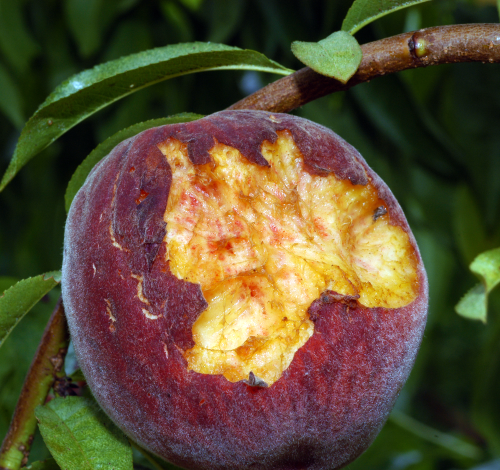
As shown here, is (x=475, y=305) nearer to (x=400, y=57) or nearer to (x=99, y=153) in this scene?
(x=400, y=57)

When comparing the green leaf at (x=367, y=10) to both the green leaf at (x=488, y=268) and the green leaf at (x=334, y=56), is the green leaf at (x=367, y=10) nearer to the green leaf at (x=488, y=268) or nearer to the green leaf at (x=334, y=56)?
the green leaf at (x=334, y=56)

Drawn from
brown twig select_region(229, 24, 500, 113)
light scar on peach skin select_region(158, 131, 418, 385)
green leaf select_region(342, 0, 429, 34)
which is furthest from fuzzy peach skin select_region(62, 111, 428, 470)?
green leaf select_region(342, 0, 429, 34)

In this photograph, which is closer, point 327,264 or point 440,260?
point 327,264

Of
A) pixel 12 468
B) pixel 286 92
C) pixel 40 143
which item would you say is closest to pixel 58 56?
pixel 40 143

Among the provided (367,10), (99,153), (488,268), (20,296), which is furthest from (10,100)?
(488,268)

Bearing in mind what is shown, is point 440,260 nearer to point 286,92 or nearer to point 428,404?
point 286,92

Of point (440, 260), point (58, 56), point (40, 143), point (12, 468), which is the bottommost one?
point (440, 260)

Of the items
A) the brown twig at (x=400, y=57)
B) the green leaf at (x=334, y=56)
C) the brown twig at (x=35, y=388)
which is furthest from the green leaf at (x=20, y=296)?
the green leaf at (x=334, y=56)
